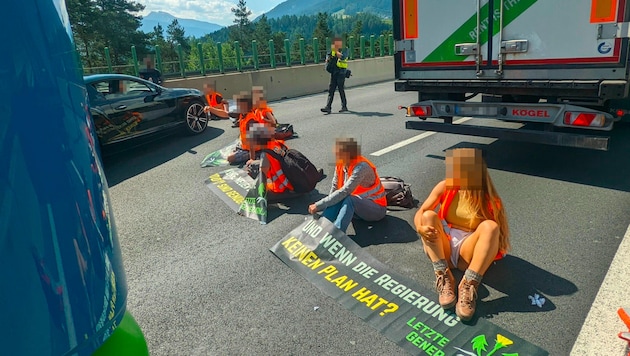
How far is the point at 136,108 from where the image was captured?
326 inches

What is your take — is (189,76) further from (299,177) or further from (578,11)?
(578,11)

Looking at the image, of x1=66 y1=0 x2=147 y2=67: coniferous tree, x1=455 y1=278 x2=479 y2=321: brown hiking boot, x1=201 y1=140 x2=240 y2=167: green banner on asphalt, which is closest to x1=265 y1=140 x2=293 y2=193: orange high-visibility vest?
x1=201 y1=140 x2=240 y2=167: green banner on asphalt

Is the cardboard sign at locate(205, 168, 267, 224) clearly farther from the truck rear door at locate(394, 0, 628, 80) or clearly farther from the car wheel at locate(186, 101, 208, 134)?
the car wheel at locate(186, 101, 208, 134)

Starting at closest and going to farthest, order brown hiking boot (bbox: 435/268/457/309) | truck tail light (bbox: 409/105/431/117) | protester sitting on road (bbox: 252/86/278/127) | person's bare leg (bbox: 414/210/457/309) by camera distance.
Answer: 1. brown hiking boot (bbox: 435/268/457/309)
2. person's bare leg (bbox: 414/210/457/309)
3. protester sitting on road (bbox: 252/86/278/127)
4. truck tail light (bbox: 409/105/431/117)

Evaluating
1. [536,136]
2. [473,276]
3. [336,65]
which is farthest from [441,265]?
[336,65]

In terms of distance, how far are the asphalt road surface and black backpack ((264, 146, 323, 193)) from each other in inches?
7.3

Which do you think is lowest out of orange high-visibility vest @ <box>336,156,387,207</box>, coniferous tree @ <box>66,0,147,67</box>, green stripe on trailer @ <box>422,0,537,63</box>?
orange high-visibility vest @ <box>336,156,387,207</box>

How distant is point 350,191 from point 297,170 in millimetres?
1212

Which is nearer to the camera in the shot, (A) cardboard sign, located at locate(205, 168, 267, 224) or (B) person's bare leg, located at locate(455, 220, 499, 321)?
(B) person's bare leg, located at locate(455, 220, 499, 321)

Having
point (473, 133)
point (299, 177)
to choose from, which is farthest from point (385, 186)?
point (473, 133)

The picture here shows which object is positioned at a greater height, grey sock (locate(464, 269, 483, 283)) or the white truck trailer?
the white truck trailer

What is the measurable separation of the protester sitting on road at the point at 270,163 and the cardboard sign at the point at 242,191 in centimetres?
17

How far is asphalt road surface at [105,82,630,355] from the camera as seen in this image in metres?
3.02

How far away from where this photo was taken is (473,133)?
20.3 ft
